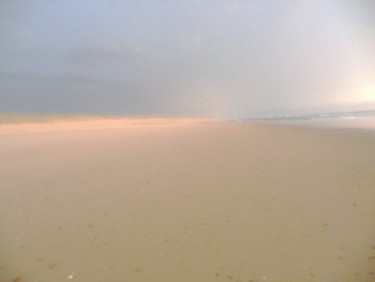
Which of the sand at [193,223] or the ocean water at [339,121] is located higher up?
the ocean water at [339,121]

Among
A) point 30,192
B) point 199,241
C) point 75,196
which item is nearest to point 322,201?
point 199,241

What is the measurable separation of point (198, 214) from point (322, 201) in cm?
240

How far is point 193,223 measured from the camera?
4.83m

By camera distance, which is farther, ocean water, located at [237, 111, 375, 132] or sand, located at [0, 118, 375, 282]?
ocean water, located at [237, 111, 375, 132]

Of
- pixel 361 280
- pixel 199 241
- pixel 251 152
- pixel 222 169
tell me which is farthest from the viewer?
pixel 251 152

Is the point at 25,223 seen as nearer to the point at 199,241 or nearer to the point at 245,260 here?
the point at 199,241

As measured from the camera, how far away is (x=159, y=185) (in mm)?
6961

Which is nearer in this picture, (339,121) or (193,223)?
(193,223)

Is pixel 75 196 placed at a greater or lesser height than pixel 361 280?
greater

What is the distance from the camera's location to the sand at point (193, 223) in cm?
364

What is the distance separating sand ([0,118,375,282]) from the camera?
3.64 metres

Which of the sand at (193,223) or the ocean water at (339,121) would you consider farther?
the ocean water at (339,121)

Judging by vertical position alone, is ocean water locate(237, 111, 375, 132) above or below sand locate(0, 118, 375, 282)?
above

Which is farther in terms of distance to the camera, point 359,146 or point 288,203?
point 359,146
